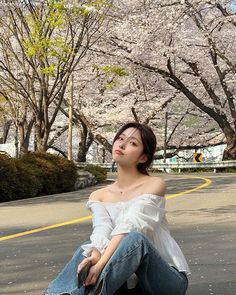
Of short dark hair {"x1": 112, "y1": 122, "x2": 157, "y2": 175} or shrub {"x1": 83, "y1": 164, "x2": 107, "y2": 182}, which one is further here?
shrub {"x1": 83, "y1": 164, "x2": 107, "y2": 182}

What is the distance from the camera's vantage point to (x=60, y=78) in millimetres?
20125

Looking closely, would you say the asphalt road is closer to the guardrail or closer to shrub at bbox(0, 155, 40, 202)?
shrub at bbox(0, 155, 40, 202)

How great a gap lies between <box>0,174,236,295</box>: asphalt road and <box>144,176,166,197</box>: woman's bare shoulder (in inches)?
43.0

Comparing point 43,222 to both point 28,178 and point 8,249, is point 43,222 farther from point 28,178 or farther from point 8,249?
point 28,178

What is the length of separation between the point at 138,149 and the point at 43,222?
576 centimetres

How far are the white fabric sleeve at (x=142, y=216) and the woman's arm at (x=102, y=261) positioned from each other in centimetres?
6

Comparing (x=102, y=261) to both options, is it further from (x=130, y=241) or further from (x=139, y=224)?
(x=139, y=224)

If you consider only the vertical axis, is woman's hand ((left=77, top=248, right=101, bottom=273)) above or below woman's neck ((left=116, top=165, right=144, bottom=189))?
below

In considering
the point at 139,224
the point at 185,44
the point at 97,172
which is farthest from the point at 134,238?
the point at 185,44

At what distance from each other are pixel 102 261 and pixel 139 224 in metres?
0.35

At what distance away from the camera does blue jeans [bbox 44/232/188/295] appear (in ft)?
10.4

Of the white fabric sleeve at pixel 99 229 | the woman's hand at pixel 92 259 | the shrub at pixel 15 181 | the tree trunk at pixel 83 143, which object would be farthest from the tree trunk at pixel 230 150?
the woman's hand at pixel 92 259

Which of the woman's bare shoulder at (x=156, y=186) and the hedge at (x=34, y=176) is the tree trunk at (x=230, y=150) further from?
the woman's bare shoulder at (x=156, y=186)

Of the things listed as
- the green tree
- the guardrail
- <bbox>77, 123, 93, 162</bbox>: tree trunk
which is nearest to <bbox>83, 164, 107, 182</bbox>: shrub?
the green tree
